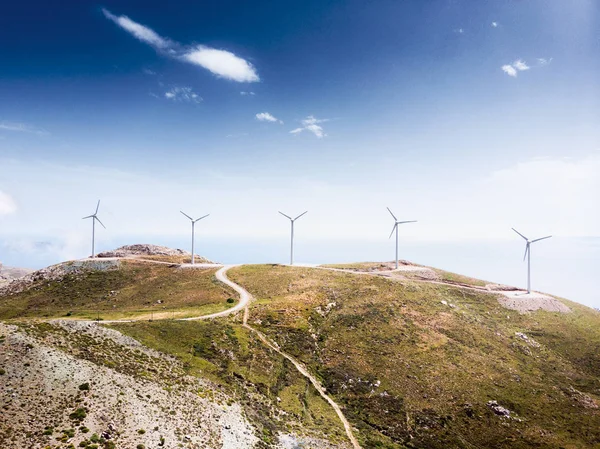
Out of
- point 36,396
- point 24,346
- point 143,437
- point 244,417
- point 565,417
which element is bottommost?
point 565,417

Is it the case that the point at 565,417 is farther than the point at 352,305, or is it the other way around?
the point at 352,305

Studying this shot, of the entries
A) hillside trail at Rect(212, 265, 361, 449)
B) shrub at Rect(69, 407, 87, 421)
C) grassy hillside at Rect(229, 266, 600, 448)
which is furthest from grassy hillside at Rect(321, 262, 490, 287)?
shrub at Rect(69, 407, 87, 421)

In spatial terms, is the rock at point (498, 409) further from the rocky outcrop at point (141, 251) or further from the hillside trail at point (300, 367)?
the rocky outcrop at point (141, 251)

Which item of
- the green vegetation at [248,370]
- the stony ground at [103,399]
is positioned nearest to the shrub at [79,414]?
the stony ground at [103,399]

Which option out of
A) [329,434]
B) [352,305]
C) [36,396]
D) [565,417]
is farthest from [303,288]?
[36,396]

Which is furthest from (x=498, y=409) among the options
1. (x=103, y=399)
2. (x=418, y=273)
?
(x=418, y=273)

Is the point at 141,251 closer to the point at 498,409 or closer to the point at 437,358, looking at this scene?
the point at 437,358

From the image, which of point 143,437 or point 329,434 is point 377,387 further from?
point 143,437
